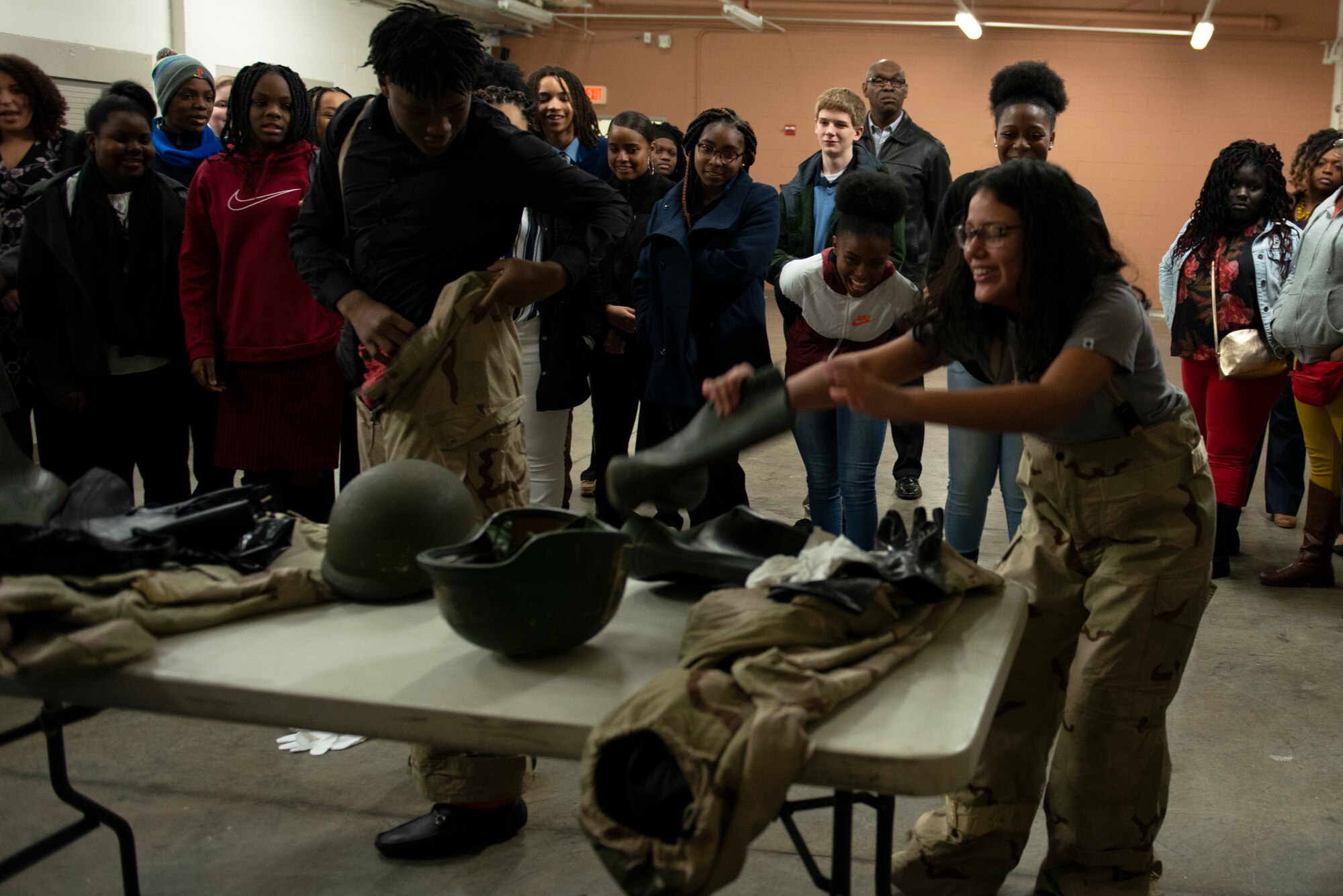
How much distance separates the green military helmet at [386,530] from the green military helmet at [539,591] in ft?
0.51

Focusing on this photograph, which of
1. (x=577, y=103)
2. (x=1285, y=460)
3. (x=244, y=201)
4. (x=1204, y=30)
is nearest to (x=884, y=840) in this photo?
(x=244, y=201)

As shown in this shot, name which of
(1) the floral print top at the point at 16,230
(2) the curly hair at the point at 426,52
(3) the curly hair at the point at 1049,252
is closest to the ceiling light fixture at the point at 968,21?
(1) the floral print top at the point at 16,230

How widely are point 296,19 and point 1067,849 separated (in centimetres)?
929

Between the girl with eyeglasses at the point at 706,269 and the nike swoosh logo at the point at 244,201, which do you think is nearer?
the nike swoosh logo at the point at 244,201

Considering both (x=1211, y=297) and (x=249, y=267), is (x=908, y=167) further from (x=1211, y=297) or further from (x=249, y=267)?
(x=249, y=267)

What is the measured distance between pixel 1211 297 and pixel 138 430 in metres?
3.58

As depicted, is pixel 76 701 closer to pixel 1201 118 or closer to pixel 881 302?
pixel 881 302

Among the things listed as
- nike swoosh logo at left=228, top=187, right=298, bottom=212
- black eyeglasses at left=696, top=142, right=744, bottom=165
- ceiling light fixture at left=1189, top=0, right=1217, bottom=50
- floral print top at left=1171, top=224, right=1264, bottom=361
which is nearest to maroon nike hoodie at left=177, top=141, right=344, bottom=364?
nike swoosh logo at left=228, top=187, right=298, bottom=212

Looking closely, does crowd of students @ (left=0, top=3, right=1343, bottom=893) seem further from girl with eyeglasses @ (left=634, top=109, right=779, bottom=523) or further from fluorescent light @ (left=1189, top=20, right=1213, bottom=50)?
fluorescent light @ (left=1189, top=20, right=1213, bottom=50)

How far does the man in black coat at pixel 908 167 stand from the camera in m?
4.46

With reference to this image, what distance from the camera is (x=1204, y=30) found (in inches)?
416

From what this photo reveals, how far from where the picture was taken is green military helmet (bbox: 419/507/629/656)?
4.92 ft

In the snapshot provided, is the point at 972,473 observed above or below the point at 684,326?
below

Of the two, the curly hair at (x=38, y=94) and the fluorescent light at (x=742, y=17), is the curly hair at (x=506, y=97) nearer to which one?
the curly hair at (x=38, y=94)
